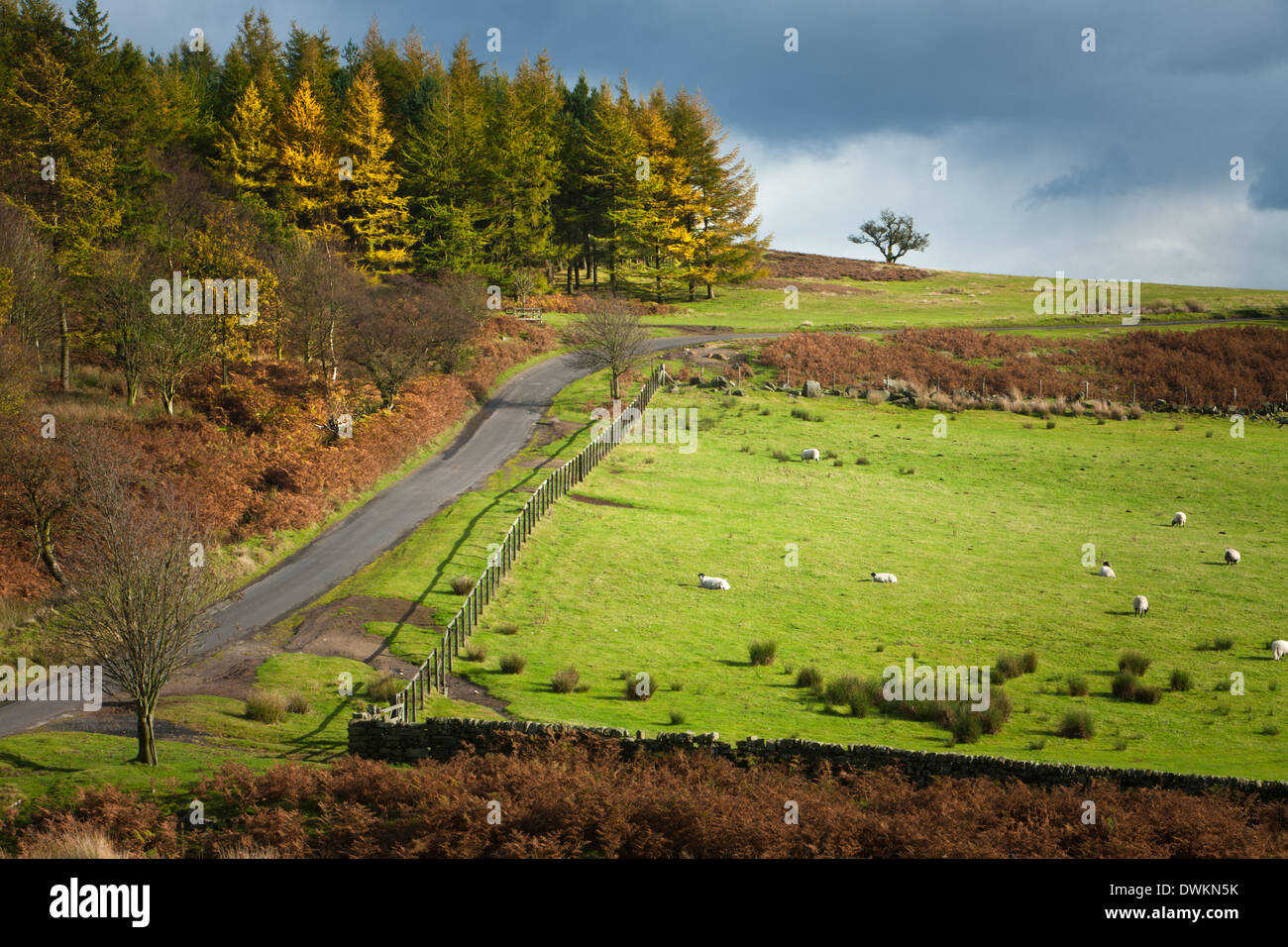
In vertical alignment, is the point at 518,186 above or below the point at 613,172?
below

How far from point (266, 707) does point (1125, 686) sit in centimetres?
2403

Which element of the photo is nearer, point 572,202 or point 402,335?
point 402,335

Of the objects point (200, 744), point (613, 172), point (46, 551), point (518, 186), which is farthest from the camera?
point (613, 172)

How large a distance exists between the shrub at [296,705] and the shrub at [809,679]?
46.6ft

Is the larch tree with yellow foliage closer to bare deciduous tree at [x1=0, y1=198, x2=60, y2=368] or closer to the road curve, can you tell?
the road curve

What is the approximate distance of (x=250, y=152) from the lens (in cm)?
7438

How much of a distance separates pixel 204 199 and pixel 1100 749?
2515 inches

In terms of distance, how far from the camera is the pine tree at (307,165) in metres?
74.6

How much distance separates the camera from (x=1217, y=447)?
196 feet

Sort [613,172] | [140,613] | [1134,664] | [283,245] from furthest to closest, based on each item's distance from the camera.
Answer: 1. [613,172]
2. [283,245]
3. [1134,664]
4. [140,613]

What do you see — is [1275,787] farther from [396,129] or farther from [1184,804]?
[396,129]

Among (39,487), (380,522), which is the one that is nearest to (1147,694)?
(380,522)

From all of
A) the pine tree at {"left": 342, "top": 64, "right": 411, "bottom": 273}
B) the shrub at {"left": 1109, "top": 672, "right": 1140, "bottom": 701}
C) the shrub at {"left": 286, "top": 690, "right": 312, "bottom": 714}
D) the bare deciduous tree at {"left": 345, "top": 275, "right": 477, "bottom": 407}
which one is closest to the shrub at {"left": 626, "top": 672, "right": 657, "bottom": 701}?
the shrub at {"left": 286, "top": 690, "right": 312, "bottom": 714}

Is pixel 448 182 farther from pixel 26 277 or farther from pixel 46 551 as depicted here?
pixel 46 551
